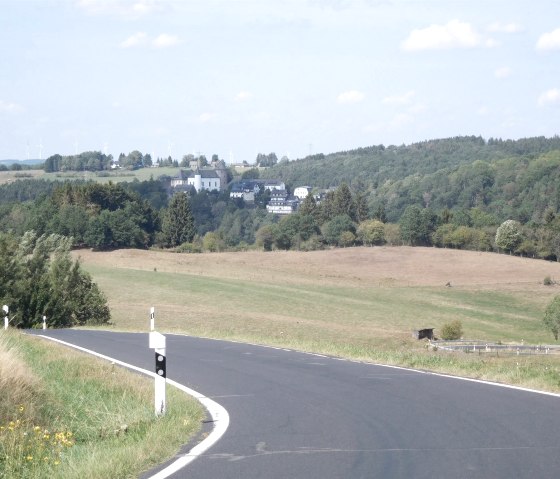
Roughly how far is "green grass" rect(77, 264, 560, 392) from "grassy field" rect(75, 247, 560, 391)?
10cm

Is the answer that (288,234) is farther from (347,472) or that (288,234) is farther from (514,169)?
(347,472)

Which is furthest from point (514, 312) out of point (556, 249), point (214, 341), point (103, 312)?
point (214, 341)

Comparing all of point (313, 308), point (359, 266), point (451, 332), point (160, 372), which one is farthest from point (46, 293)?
point (359, 266)

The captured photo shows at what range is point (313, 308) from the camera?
2751 inches

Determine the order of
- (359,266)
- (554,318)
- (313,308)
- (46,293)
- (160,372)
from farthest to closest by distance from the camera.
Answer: (359,266), (313,308), (554,318), (46,293), (160,372)

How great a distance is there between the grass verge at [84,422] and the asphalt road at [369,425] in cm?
56

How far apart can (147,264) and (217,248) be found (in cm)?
3199

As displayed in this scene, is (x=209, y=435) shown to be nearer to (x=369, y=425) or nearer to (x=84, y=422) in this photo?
(x=369, y=425)

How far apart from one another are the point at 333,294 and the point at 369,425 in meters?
69.7

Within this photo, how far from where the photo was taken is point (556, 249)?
115 meters

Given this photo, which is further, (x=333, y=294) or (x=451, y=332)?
(x=333, y=294)

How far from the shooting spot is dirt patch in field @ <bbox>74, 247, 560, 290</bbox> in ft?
303

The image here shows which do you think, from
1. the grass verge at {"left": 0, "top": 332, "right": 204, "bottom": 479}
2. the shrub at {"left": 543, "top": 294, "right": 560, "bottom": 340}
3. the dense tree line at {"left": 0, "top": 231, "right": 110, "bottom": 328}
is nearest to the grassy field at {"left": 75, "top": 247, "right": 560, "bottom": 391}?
the shrub at {"left": 543, "top": 294, "right": 560, "bottom": 340}

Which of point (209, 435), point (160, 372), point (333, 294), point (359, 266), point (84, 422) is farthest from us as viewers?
point (359, 266)
